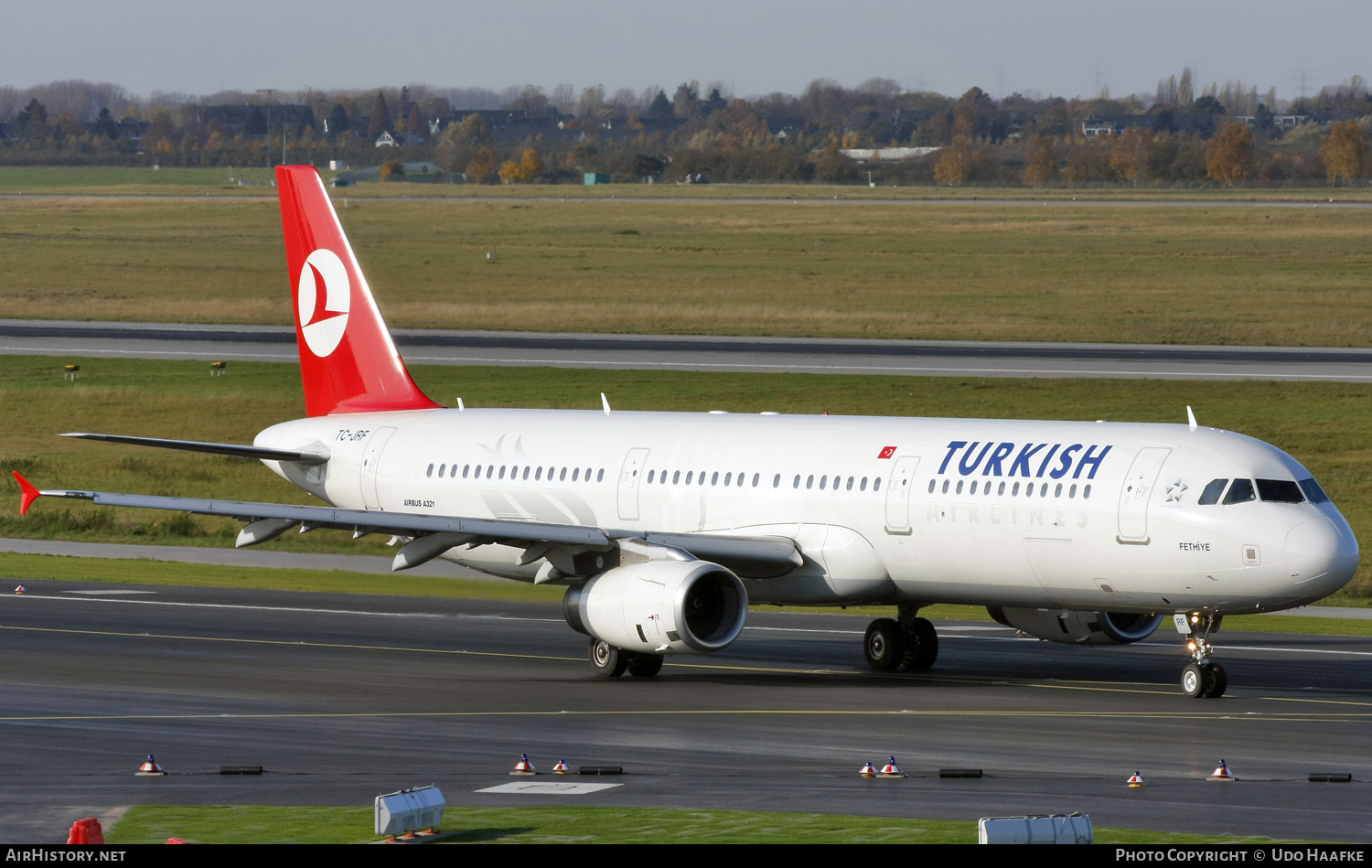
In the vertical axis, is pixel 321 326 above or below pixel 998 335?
above

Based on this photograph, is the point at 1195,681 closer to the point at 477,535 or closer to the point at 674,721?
the point at 674,721

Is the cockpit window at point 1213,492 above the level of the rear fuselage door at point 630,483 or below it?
above

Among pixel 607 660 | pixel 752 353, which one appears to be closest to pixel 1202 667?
pixel 607 660

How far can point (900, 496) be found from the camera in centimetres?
3400

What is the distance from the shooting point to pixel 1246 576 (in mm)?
30781

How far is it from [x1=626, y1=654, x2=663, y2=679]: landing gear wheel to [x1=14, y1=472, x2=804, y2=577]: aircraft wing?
202cm

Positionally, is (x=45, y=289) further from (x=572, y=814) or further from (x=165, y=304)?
(x=572, y=814)

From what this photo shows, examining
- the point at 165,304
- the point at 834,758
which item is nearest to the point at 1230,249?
the point at 165,304

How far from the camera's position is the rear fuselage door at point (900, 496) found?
111 ft

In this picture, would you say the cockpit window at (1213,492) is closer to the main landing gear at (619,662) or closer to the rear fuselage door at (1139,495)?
the rear fuselage door at (1139,495)

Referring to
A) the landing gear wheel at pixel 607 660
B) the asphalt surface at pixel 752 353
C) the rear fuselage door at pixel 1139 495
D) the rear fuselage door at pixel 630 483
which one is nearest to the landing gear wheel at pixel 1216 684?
the rear fuselage door at pixel 1139 495

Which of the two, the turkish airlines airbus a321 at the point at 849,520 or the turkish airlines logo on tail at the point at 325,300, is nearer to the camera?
the turkish airlines airbus a321 at the point at 849,520

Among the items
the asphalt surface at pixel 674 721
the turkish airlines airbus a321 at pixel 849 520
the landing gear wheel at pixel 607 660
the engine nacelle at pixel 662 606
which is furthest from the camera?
the landing gear wheel at pixel 607 660

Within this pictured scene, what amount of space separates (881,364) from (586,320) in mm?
27813
